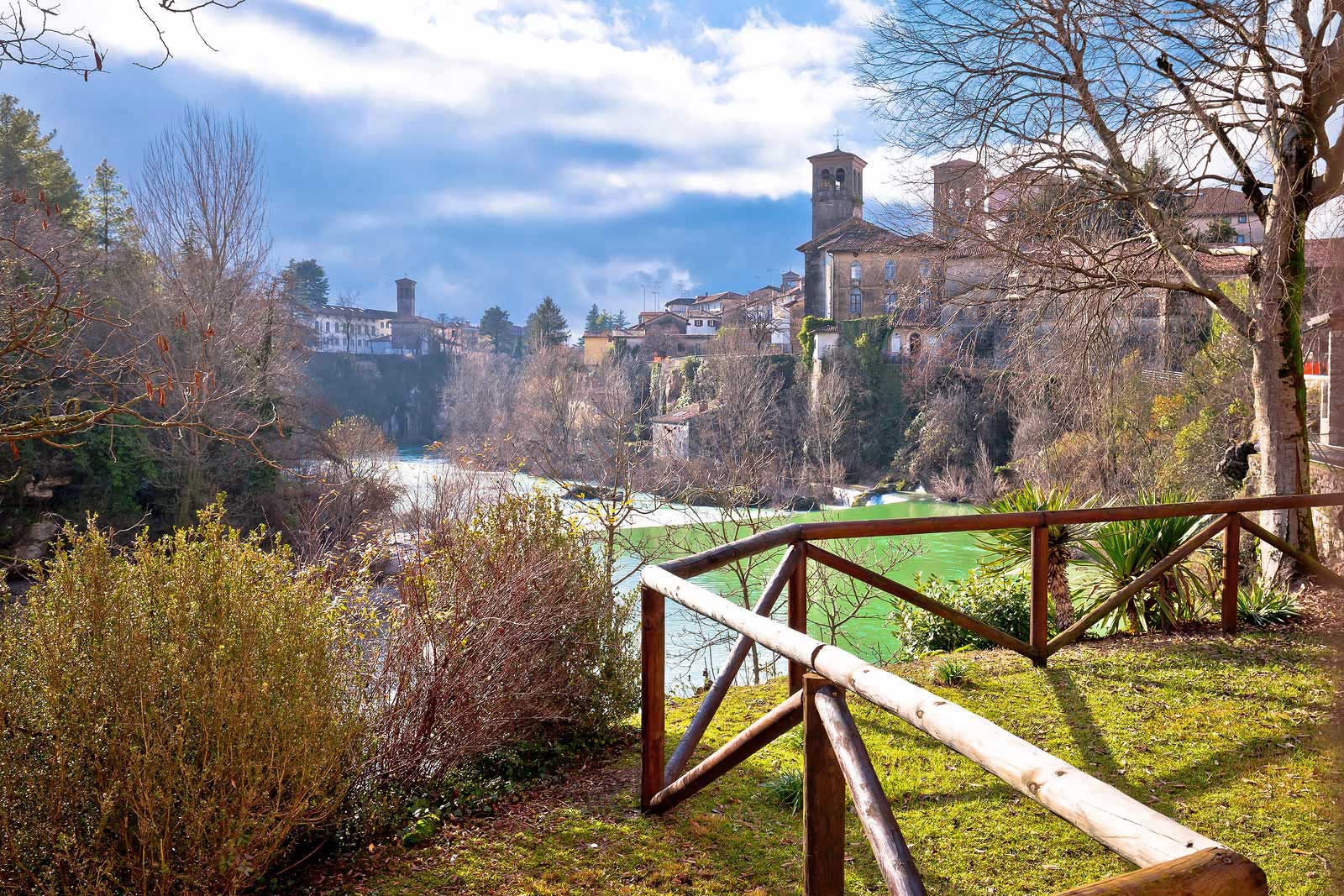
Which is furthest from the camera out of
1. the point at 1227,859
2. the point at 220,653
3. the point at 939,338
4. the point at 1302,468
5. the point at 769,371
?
the point at 769,371

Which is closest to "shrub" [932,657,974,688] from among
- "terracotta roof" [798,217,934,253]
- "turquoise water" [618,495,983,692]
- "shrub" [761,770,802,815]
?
"shrub" [761,770,802,815]

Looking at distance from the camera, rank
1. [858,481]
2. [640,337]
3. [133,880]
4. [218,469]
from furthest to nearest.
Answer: [640,337] → [858,481] → [218,469] → [133,880]

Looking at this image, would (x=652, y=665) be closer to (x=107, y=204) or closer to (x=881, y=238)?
(x=881, y=238)

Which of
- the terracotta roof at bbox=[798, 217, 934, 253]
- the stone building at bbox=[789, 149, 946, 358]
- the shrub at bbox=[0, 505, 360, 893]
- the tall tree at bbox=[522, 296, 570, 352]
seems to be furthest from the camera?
the tall tree at bbox=[522, 296, 570, 352]

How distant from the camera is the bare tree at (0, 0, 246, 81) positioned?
278 centimetres

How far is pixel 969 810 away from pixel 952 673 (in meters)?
1.61

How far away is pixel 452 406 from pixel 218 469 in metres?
43.5

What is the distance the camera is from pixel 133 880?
2.78m

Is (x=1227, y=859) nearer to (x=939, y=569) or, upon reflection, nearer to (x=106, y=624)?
(x=106, y=624)

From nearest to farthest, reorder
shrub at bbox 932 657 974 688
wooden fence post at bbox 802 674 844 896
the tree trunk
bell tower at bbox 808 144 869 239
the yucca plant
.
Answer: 1. wooden fence post at bbox 802 674 844 896
2. shrub at bbox 932 657 974 688
3. the yucca plant
4. the tree trunk
5. bell tower at bbox 808 144 869 239

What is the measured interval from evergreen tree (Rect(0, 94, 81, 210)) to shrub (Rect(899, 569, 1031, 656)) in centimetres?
2085

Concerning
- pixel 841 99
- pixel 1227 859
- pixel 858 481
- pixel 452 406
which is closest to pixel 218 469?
pixel 841 99

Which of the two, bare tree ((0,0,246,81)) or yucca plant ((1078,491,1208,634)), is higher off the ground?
bare tree ((0,0,246,81))

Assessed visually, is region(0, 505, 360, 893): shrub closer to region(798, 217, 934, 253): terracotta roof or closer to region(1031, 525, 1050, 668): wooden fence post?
region(1031, 525, 1050, 668): wooden fence post
